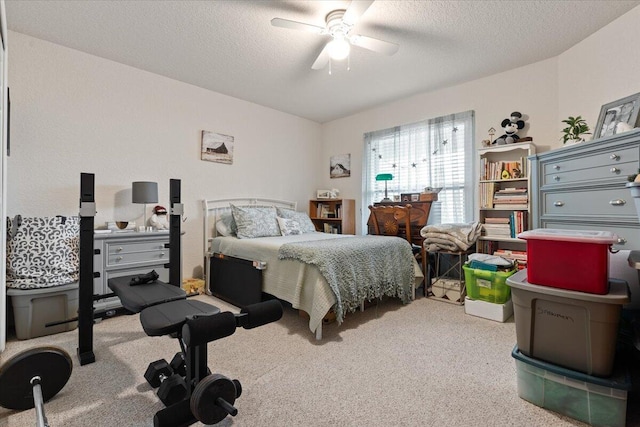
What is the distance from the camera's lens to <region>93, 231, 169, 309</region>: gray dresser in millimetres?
2656

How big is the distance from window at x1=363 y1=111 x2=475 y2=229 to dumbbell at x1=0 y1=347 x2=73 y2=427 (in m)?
3.81

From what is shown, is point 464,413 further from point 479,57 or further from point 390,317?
point 479,57

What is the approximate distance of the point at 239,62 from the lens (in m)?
3.12

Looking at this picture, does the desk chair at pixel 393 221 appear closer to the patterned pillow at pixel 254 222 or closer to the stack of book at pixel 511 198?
the stack of book at pixel 511 198

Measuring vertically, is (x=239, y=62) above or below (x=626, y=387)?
above

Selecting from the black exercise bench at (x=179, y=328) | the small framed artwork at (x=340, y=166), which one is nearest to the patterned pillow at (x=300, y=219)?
the small framed artwork at (x=340, y=166)

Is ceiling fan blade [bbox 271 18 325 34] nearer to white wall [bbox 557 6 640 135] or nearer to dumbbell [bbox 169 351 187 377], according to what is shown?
dumbbell [bbox 169 351 187 377]

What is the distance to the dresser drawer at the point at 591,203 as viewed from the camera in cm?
188

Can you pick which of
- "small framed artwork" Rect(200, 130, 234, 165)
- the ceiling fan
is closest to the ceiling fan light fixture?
the ceiling fan

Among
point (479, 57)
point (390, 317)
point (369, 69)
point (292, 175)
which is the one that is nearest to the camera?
point (390, 317)

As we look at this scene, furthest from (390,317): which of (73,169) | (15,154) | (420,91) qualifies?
(15,154)

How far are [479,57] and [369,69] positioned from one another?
1114 millimetres

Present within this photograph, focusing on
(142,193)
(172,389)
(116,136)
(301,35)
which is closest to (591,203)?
(301,35)

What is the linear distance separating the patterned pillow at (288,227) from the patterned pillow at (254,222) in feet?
0.17
